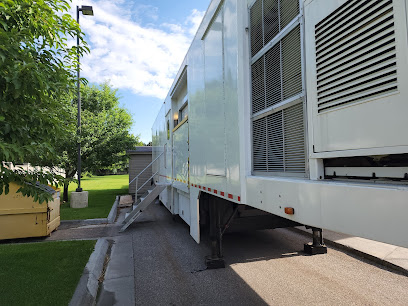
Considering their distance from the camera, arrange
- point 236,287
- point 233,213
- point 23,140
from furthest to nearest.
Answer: point 233,213 < point 236,287 < point 23,140

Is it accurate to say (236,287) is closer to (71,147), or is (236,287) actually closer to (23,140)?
(23,140)

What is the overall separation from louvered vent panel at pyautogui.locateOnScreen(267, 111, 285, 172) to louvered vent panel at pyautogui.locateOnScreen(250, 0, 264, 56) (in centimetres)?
68

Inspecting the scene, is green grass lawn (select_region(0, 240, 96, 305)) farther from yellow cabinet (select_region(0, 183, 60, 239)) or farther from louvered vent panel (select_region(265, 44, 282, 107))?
louvered vent panel (select_region(265, 44, 282, 107))

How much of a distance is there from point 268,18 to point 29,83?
211 cm

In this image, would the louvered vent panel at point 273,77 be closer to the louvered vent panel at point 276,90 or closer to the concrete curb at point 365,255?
the louvered vent panel at point 276,90

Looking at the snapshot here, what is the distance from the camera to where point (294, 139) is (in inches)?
77.9

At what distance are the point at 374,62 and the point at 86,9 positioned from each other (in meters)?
12.0

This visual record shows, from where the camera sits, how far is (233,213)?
4.10 metres

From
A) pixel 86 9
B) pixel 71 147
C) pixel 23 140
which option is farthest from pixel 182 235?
pixel 86 9

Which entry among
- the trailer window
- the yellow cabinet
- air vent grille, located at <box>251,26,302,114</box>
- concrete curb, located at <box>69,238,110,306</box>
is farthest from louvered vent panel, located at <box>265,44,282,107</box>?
the yellow cabinet

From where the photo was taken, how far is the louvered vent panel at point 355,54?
1.25 m

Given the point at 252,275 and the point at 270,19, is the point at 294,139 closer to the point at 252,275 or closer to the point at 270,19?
the point at 270,19

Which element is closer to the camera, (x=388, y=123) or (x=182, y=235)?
(x=388, y=123)

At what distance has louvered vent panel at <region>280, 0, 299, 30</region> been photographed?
195cm
